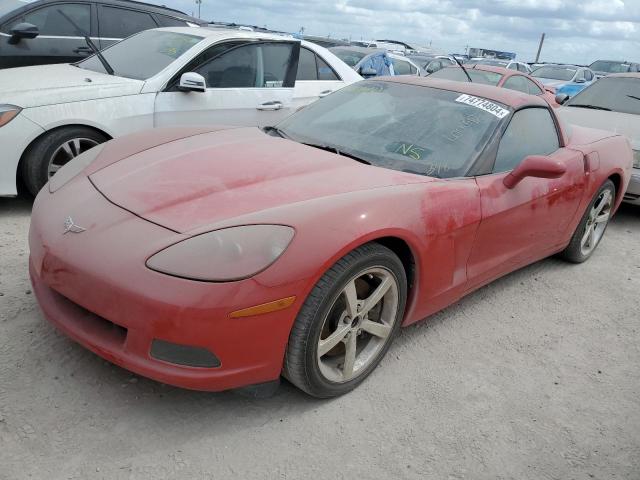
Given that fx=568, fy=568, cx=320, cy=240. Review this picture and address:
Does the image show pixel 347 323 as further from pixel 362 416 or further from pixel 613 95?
pixel 613 95

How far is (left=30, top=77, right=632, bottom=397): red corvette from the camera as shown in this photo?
6.63ft

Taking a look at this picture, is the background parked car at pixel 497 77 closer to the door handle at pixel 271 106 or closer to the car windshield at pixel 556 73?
the door handle at pixel 271 106

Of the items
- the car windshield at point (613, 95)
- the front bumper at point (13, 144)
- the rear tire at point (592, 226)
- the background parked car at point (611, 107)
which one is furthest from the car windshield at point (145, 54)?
the car windshield at point (613, 95)

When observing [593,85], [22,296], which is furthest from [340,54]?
[22,296]

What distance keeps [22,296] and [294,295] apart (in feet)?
5.55

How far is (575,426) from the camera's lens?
2523 millimetres

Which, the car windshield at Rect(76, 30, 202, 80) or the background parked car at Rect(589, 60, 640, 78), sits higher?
the car windshield at Rect(76, 30, 202, 80)

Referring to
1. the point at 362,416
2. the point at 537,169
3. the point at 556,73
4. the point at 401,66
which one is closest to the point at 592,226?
the point at 537,169

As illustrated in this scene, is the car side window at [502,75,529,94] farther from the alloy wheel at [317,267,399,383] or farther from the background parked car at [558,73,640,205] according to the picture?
the alloy wheel at [317,267,399,383]

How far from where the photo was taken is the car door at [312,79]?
219 inches

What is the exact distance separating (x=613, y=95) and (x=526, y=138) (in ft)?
13.1

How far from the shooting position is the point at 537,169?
287 centimetres

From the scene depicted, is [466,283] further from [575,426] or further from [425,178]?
[575,426]

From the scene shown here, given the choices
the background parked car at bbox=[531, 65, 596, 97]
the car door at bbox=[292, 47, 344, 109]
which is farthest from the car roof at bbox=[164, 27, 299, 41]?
the background parked car at bbox=[531, 65, 596, 97]
